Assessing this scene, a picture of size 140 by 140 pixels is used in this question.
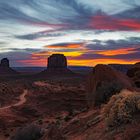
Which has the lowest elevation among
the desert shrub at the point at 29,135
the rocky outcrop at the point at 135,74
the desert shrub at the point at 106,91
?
the desert shrub at the point at 29,135

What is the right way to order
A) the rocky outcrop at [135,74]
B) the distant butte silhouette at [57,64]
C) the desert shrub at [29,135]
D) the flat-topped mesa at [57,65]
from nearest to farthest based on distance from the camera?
1. the desert shrub at [29,135]
2. the rocky outcrop at [135,74]
3. the flat-topped mesa at [57,65]
4. the distant butte silhouette at [57,64]

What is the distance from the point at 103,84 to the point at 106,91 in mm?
1955

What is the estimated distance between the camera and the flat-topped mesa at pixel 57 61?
188250mm

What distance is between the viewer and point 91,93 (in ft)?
98.1

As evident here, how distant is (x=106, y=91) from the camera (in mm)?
25688

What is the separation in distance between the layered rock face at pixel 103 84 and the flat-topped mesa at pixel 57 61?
156384 mm

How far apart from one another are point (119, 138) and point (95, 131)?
2794 mm

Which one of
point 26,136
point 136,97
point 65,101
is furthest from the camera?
point 65,101

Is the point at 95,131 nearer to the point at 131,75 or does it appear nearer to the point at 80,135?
the point at 80,135

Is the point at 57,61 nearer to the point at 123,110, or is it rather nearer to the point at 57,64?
the point at 57,64

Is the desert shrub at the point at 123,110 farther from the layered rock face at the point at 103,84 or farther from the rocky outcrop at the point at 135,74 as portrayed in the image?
the rocky outcrop at the point at 135,74

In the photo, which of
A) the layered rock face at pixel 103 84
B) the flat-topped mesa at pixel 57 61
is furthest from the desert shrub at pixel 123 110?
the flat-topped mesa at pixel 57 61

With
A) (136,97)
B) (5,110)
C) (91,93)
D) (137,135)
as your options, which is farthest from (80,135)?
(5,110)

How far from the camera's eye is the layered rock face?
25875 mm
